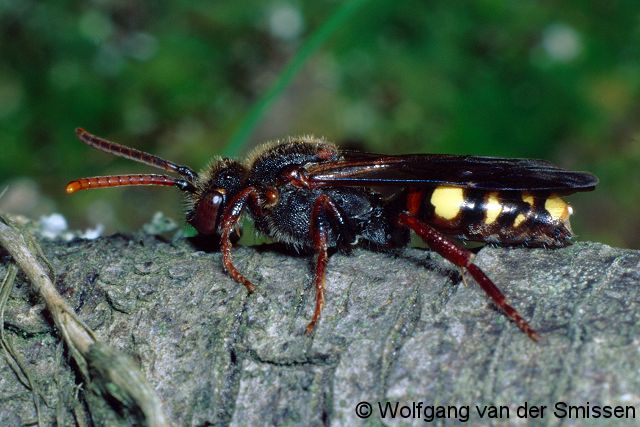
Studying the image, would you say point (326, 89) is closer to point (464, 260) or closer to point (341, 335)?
point (464, 260)

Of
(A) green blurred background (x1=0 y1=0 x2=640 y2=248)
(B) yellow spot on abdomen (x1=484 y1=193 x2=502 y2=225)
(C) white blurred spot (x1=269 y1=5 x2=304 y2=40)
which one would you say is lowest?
(B) yellow spot on abdomen (x1=484 y1=193 x2=502 y2=225)

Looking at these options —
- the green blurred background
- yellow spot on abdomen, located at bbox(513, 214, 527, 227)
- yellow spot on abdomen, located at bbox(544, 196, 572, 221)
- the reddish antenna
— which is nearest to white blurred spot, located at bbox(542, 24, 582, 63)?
the green blurred background

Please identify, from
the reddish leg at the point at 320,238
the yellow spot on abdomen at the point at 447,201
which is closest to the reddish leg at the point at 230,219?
the reddish leg at the point at 320,238

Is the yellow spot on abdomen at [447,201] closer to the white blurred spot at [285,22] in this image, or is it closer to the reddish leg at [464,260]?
the reddish leg at [464,260]

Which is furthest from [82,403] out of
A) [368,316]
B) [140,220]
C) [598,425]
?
[140,220]

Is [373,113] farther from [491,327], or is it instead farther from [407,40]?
[491,327]

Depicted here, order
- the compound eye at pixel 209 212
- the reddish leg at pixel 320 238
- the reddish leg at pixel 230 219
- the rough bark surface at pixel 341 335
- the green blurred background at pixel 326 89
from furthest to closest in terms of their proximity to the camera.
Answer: the green blurred background at pixel 326 89, the compound eye at pixel 209 212, the reddish leg at pixel 230 219, the reddish leg at pixel 320 238, the rough bark surface at pixel 341 335

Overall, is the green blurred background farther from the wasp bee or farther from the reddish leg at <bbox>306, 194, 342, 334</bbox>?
the reddish leg at <bbox>306, 194, 342, 334</bbox>
